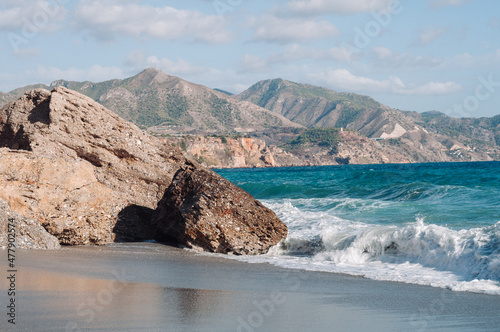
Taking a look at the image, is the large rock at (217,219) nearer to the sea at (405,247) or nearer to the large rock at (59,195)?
the sea at (405,247)

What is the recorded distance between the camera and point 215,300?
19.7 feet

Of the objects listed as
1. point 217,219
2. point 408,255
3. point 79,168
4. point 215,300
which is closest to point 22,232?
point 79,168

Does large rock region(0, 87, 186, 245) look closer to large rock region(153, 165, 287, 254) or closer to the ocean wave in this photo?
large rock region(153, 165, 287, 254)

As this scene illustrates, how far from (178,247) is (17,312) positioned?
557 cm

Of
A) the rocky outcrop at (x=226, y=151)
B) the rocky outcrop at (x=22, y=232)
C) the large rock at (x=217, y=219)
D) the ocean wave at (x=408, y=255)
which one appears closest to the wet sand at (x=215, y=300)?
the rocky outcrop at (x=22, y=232)

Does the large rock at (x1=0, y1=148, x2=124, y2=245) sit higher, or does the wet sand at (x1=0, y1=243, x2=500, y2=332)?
the large rock at (x1=0, y1=148, x2=124, y2=245)

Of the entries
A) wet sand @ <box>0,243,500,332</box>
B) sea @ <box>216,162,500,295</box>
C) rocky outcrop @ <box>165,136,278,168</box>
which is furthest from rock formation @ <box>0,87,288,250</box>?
rocky outcrop @ <box>165,136,278,168</box>

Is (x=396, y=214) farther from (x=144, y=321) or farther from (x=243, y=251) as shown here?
(x=144, y=321)

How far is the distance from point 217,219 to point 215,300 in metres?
4.01

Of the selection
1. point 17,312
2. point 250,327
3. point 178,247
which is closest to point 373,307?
point 250,327

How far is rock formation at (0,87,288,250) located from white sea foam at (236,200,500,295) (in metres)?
1.38

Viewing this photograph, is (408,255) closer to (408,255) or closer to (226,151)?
(408,255)

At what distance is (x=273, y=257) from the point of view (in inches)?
395

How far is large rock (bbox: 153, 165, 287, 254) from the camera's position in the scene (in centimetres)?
998
